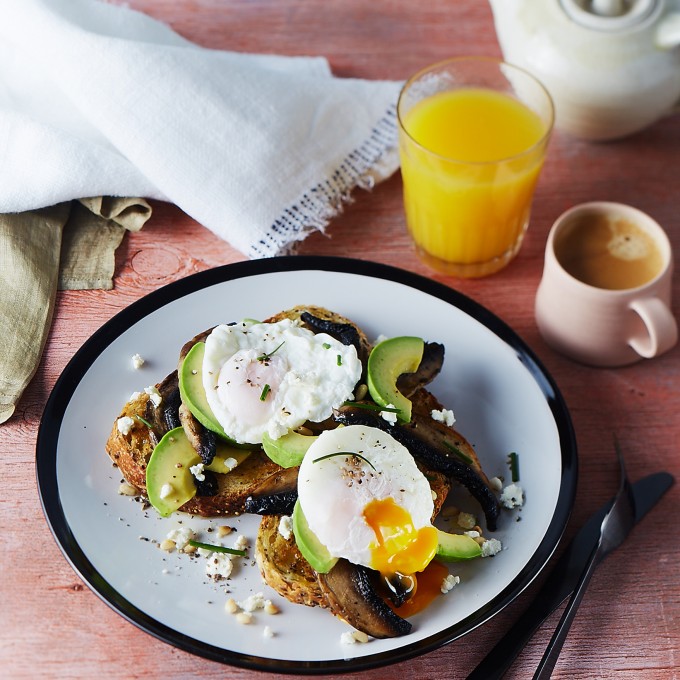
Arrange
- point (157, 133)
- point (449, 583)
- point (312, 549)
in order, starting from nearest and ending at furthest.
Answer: point (312, 549) → point (449, 583) → point (157, 133)

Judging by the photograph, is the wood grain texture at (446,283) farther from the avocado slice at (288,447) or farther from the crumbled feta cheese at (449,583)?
the avocado slice at (288,447)

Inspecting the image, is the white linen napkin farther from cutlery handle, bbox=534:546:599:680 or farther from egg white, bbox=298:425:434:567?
cutlery handle, bbox=534:546:599:680

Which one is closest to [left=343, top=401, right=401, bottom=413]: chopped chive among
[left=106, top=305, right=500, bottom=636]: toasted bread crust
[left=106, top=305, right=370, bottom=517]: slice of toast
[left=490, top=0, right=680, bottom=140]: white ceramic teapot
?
[left=106, top=305, right=500, bottom=636]: toasted bread crust

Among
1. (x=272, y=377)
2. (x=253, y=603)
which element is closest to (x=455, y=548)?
(x=253, y=603)

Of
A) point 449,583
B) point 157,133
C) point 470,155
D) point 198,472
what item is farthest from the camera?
point 157,133

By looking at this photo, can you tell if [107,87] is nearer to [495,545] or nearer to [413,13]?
[413,13]

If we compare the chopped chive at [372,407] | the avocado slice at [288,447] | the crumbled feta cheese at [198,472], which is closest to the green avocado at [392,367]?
the chopped chive at [372,407]

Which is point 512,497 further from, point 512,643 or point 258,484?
point 258,484
